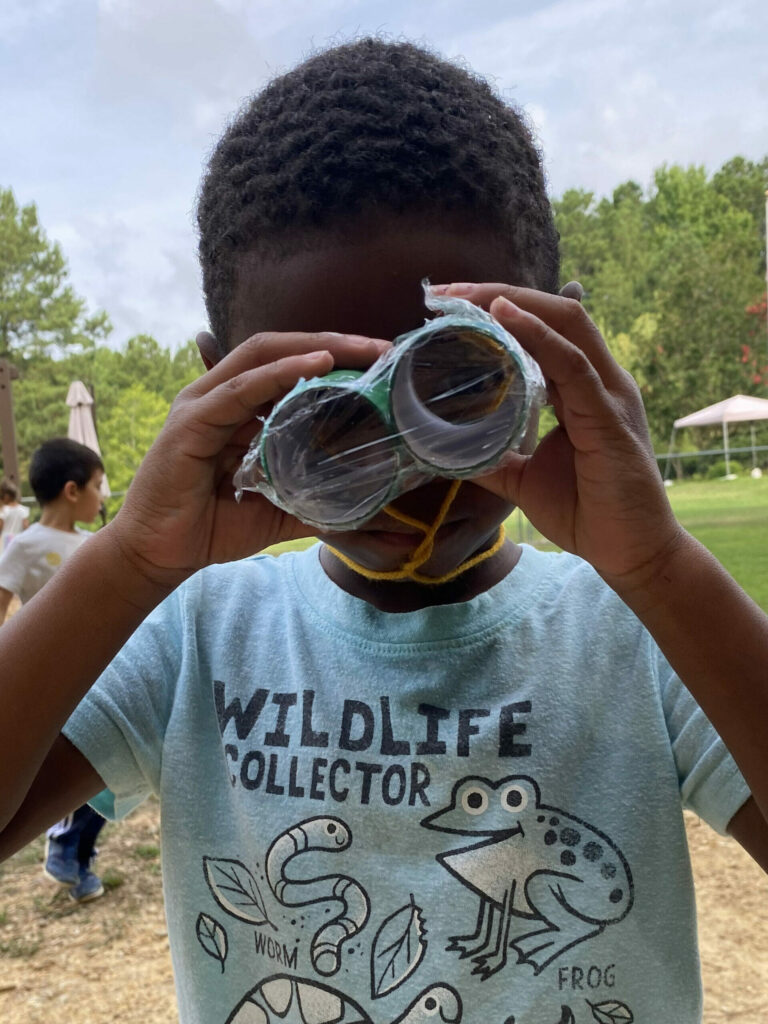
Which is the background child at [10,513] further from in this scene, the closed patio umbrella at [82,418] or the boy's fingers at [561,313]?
the boy's fingers at [561,313]

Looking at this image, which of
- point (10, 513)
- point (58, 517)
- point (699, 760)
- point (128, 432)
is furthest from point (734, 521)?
point (128, 432)

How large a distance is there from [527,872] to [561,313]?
2.28ft

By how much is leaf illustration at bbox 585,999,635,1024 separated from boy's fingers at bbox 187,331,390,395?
82 cm

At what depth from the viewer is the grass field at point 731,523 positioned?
7985mm

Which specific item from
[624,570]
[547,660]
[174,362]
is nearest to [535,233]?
[624,570]

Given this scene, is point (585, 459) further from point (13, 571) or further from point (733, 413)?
point (733, 413)

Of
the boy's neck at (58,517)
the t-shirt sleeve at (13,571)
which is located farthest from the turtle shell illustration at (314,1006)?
the boy's neck at (58,517)

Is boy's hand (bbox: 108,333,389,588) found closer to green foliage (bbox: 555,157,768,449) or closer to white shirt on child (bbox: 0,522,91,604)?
white shirt on child (bbox: 0,522,91,604)

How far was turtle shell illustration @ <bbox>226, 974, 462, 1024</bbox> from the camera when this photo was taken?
3.48 ft

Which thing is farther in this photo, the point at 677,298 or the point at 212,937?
the point at 677,298

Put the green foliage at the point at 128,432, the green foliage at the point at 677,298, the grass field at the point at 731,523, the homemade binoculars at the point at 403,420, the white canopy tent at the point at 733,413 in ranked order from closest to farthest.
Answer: the homemade binoculars at the point at 403,420
the grass field at the point at 731,523
the white canopy tent at the point at 733,413
the green foliage at the point at 128,432
the green foliage at the point at 677,298

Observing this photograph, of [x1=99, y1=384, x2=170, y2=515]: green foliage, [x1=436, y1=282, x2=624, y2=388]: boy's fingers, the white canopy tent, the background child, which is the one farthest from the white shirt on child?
[x1=99, y1=384, x2=170, y2=515]: green foliage

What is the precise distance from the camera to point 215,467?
1.02 metres

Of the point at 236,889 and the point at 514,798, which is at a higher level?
the point at 514,798
